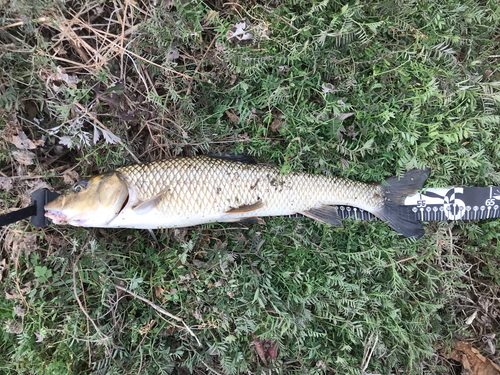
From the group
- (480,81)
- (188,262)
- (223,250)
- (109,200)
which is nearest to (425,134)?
(480,81)

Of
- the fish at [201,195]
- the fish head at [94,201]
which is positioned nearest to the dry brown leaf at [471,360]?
the fish at [201,195]

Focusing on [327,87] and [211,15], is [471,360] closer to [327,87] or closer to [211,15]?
[327,87]

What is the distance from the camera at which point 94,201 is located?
2105mm

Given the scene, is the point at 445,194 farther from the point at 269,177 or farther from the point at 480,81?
the point at 269,177

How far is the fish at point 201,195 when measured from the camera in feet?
6.93

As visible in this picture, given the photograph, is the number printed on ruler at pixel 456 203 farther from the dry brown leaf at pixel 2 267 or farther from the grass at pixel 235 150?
the dry brown leaf at pixel 2 267

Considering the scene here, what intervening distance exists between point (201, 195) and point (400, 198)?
70.0 inches

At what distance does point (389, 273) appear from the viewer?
8.74ft

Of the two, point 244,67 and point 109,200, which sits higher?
point 244,67

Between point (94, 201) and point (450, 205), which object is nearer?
point (94, 201)

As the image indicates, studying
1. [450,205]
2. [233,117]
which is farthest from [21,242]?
[450,205]

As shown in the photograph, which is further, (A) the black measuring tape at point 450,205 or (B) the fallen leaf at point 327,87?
(A) the black measuring tape at point 450,205

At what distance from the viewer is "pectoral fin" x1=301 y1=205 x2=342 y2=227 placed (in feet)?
7.96

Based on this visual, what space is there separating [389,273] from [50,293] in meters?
2.96
